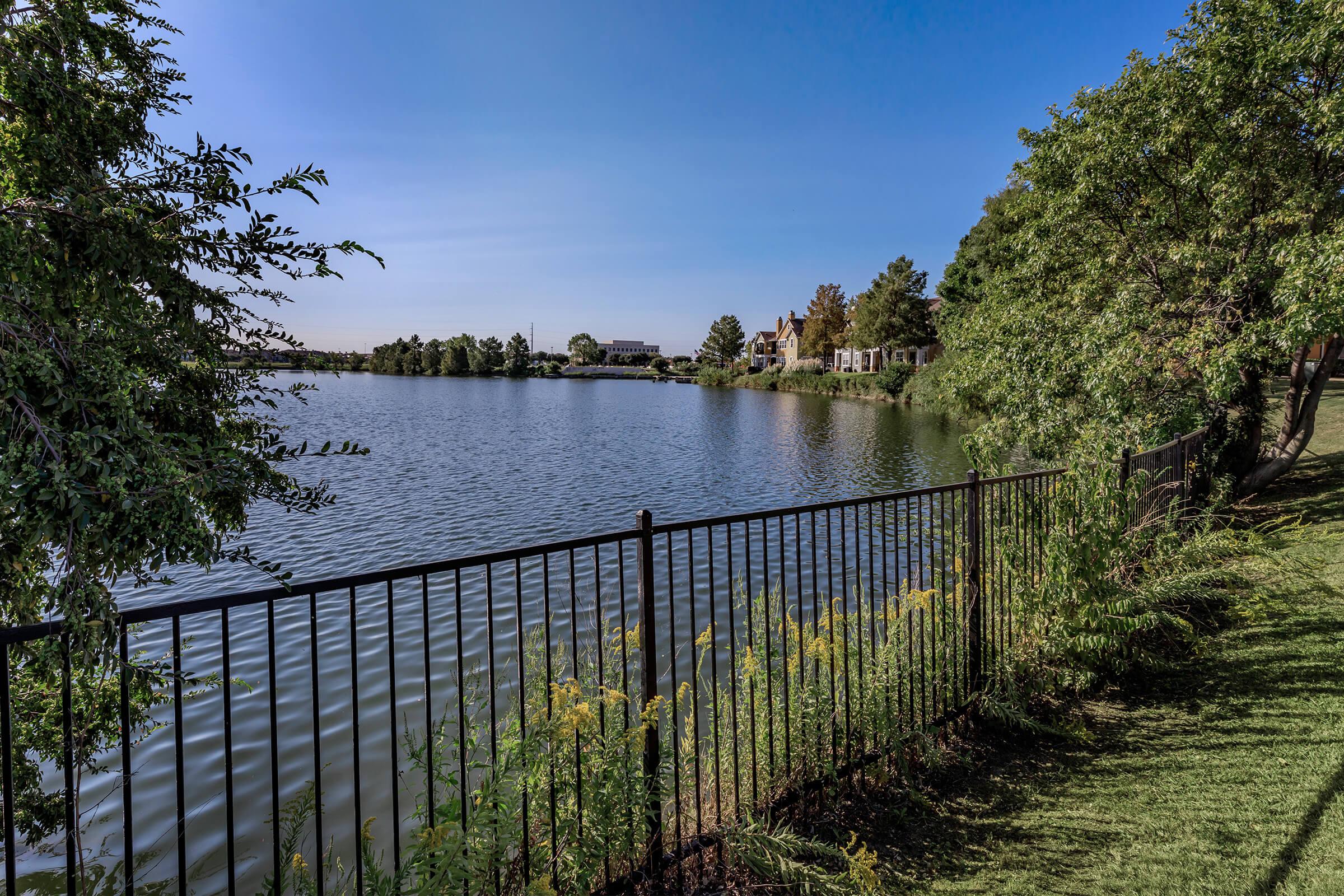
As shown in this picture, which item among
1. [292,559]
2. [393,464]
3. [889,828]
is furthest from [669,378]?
[889,828]

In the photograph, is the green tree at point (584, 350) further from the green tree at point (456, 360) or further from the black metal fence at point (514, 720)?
the black metal fence at point (514, 720)

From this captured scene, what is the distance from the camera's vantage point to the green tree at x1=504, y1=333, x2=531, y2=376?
108062 millimetres

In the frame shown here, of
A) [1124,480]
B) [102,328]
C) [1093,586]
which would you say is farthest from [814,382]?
[102,328]

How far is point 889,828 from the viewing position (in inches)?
130

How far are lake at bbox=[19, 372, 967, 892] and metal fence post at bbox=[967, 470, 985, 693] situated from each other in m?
1.99

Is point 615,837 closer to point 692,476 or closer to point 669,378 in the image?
point 692,476

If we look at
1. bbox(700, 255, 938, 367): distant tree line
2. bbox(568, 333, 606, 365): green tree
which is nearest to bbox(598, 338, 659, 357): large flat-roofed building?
bbox(568, 333, 606, 365): green tree

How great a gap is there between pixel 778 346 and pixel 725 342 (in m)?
9.79

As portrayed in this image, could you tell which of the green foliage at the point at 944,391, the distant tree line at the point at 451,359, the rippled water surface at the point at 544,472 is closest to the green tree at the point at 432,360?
the distant tree line at the point at 451,359

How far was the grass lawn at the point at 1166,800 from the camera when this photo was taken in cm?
279

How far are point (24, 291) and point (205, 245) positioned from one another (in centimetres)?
66

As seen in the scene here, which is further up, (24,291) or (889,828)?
(24,291)

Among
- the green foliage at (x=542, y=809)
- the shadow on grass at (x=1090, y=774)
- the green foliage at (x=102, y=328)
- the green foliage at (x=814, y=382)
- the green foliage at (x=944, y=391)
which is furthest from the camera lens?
the green foliage at (x=814, y=382)

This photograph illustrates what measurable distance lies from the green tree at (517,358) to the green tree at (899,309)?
68624mm
